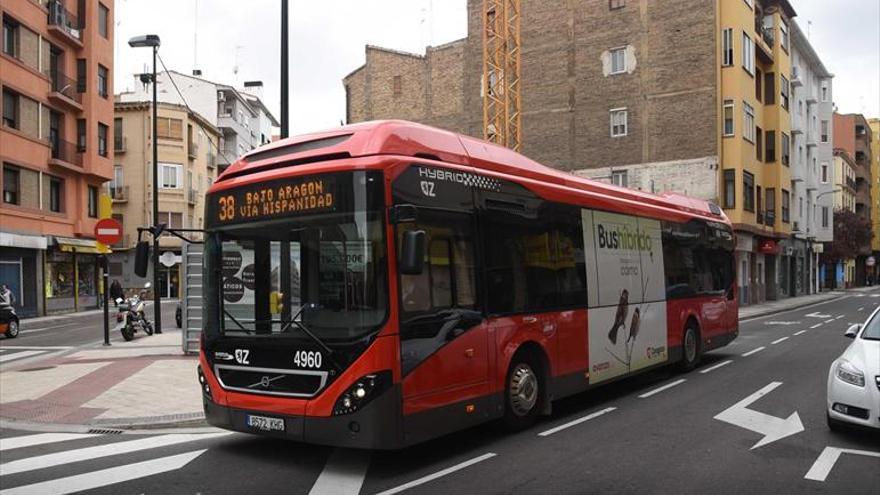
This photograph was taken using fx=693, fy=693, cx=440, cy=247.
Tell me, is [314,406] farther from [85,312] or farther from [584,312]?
[85,312]

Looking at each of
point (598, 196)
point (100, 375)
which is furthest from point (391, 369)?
point (100, 375)

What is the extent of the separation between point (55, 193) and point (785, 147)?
4164 centimetres

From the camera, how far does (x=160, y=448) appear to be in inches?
297

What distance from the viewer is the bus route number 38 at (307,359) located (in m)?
6.07

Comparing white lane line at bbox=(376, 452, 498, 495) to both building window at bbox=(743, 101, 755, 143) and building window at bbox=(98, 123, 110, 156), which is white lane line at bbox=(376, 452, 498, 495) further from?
building window at bbox=(98, 123, 110, 156)

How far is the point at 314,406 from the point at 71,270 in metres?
35.1

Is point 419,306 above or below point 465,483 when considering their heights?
above

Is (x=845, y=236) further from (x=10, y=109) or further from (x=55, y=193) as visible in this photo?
(x=10, y=109)

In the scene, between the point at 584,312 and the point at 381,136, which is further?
the point at 584,312

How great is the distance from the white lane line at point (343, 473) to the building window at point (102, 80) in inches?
1504

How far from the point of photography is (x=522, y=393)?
304 inches

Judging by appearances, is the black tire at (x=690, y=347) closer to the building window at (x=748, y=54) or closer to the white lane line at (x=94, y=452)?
the white lane line at (x=94, y=452)

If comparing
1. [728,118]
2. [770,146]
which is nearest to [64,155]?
[728,118]

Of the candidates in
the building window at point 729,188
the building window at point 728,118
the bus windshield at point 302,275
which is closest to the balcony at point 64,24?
the building window at point 728,118
